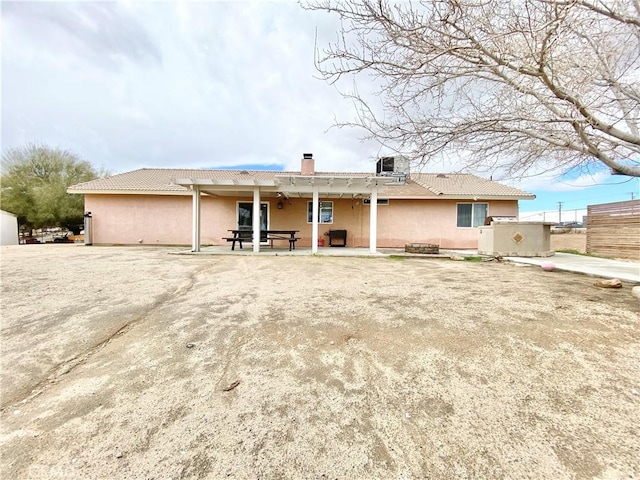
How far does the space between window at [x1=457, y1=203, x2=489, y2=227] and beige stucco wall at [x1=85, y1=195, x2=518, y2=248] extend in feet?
1.03

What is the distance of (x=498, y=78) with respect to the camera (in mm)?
4246

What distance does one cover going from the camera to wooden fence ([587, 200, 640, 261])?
9609 mm

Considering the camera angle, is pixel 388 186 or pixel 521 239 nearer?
pixel 521 239

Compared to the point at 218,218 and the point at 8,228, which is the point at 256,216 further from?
the point at 8,228

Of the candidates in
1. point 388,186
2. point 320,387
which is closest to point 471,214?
point 388,186

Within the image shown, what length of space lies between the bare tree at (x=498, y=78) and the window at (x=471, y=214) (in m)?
9.01

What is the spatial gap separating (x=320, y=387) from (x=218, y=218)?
1282 centimetres

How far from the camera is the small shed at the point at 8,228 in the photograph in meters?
16.0

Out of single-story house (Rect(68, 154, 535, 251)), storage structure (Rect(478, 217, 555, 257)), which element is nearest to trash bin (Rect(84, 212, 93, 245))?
single-story house (Rect(68, 154, 535, 251))

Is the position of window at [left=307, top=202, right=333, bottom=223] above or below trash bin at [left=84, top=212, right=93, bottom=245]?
above

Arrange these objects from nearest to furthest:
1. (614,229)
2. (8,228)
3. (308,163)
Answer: (614,229), (308,163), (8,228)

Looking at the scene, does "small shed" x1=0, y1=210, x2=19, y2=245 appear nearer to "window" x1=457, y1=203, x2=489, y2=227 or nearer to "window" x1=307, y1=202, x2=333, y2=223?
"window" x1=307, y1=202, x2=333, y2=223

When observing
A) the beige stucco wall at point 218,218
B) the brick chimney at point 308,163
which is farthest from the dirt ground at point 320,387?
the brick chimney at point 308,163

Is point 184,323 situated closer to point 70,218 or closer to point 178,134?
point 178,134
